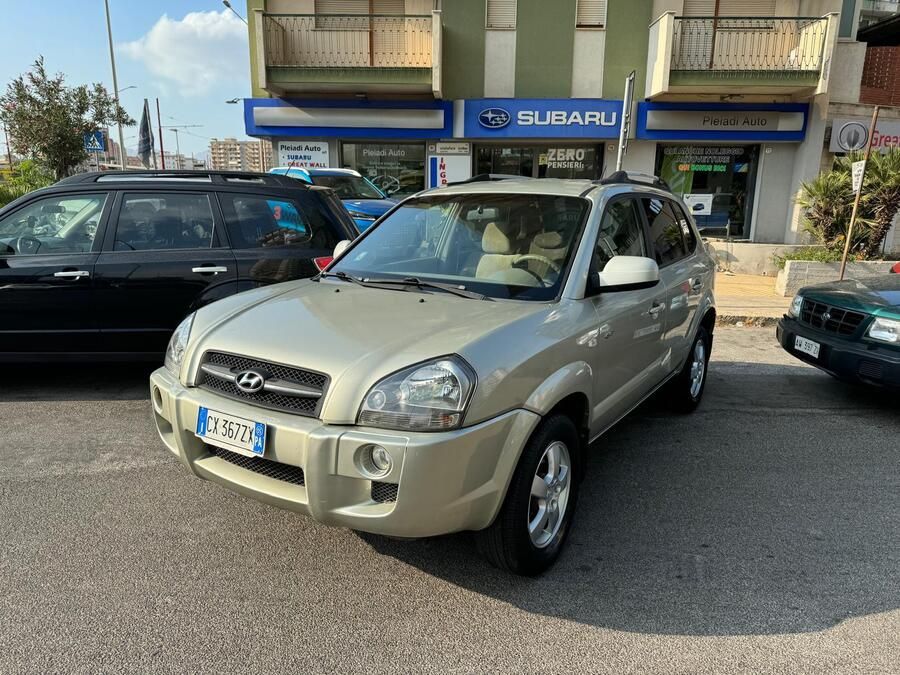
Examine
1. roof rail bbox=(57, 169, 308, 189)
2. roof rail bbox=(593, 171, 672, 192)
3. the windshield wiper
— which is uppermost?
roof rail bbox=(593, 171, 672, 192)

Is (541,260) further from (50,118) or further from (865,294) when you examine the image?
(50,118)

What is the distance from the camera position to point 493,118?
15.6 meters

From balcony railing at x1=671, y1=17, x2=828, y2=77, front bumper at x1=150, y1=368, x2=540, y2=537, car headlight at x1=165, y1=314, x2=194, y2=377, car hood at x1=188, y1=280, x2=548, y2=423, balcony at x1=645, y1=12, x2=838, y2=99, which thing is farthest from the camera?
balcony railing at x1=671, y1=17, x2=828, y2=77

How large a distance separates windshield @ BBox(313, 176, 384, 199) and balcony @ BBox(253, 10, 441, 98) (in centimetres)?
400

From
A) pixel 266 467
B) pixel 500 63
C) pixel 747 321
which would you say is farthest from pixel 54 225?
pixel 500 63

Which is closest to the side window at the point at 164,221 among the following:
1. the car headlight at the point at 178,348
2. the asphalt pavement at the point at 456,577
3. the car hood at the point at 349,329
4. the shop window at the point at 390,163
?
the asphalt pavement at the point at 456,577

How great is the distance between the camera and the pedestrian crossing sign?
17.3 metres

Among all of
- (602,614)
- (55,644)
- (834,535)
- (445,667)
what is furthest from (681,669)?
(55,644)

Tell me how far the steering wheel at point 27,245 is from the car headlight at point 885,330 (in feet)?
21.6

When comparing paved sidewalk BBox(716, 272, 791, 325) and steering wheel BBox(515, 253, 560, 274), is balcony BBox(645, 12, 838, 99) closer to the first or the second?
paved sidewalk BBox(716, 272, 791, 325)

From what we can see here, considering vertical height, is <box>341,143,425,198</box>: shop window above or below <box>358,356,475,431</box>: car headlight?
above

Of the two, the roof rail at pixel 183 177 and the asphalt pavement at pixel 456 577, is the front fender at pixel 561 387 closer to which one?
the asphalt pavement at pixel 456 577

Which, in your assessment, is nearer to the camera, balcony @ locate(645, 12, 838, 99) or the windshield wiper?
the windshield wiper

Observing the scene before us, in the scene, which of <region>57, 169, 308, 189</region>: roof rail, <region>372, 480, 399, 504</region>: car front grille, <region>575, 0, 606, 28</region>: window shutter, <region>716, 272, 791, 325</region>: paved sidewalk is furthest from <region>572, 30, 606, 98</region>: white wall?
<region>372, 480, 399, 504</region>: car front grille
